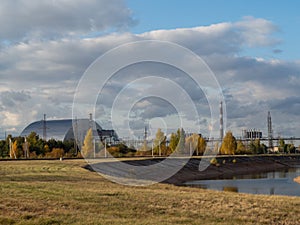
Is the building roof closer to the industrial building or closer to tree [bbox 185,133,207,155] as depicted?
the industrial building

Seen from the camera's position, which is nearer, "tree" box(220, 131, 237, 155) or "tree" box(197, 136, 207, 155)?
"tree" box(197, 136, 207, 155)

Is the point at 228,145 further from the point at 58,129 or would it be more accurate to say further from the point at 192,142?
the point at 58,129

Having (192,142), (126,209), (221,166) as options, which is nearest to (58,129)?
(192,142)

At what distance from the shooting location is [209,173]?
9756 centimetres

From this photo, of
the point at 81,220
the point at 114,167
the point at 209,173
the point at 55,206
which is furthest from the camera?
the point at 209,173

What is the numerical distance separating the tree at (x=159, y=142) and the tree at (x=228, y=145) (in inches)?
940

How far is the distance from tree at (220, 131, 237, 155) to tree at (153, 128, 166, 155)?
23.9 metres

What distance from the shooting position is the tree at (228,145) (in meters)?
158

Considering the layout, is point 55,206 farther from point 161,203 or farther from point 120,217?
point 161,203

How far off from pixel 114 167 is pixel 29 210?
49.1m

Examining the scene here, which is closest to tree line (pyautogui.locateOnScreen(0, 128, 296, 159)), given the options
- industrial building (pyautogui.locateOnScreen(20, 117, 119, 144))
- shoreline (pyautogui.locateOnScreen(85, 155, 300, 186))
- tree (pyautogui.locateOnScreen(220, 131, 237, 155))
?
tree (pyautogui.locateOnScreen(220, 131, 237, 155))

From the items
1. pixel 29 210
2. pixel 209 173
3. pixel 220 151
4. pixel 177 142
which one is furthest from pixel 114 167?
pixel 220 151

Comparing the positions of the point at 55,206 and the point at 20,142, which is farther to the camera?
the point at 20,142

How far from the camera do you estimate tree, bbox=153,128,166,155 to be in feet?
454
